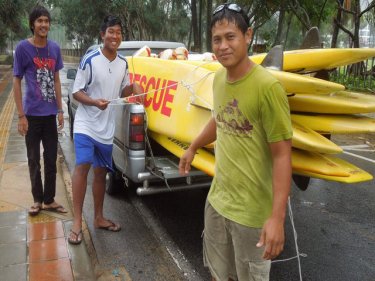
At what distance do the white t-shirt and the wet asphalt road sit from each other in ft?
3.46

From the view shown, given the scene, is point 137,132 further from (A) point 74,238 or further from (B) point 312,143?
(B) point 312,143

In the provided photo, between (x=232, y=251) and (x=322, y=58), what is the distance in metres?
1.62

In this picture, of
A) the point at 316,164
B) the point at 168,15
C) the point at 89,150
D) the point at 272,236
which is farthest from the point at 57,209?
the point at 168,15

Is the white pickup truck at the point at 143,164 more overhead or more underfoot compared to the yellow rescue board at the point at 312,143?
more underfoot

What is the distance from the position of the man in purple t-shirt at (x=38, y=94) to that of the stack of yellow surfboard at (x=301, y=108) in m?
0.98

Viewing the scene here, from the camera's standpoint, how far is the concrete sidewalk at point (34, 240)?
3.37m

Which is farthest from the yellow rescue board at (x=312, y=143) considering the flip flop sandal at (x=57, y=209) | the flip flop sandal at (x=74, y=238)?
the flip flop sandal at (x=57, y=209)

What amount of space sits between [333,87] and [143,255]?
2.19 m

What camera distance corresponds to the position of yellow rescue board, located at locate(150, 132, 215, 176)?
3597mm

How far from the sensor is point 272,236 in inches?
75.4

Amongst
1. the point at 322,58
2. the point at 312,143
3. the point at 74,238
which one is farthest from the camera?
the point at 74,238

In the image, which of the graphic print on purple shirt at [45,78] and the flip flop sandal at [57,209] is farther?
the flip flop sandal at [57,209]

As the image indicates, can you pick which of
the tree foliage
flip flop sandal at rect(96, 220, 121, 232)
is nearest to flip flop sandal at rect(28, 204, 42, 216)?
flip flop sandal at rect(96, 220, 121, 232)

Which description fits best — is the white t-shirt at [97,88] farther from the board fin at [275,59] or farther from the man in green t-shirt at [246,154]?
the man in green t-shirt at [246,154]
